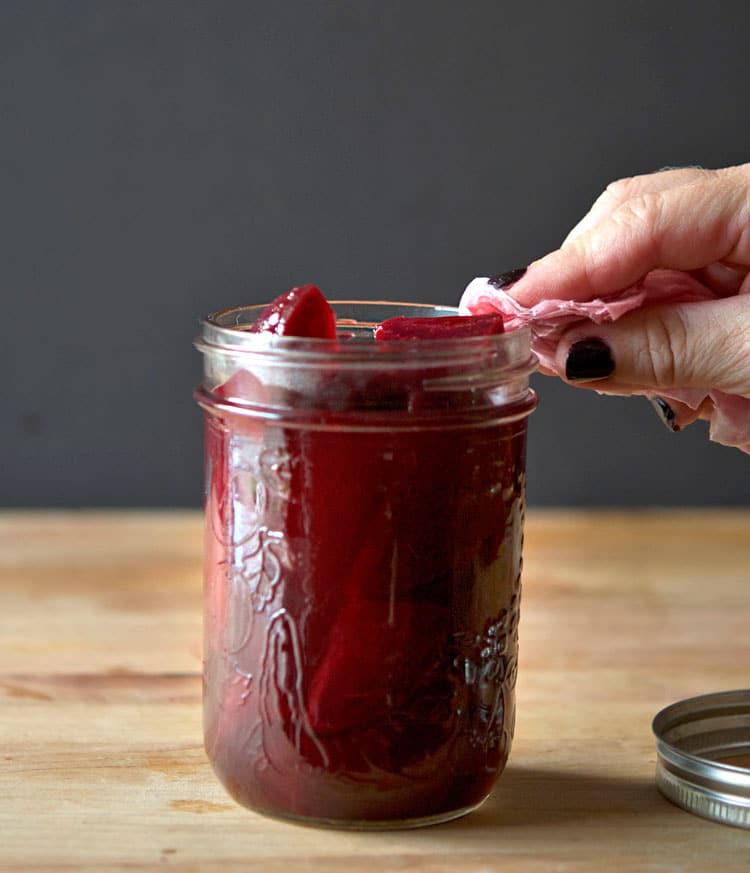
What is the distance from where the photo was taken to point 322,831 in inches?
28.0

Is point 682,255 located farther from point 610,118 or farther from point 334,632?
point 610,118

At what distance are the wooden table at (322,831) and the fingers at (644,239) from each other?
337mm

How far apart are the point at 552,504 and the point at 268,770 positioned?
3.77 feet

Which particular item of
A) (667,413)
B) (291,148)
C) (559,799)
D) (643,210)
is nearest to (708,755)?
(559,799)

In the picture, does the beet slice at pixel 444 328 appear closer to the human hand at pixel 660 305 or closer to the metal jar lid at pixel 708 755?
the human hand at pixel 660 305

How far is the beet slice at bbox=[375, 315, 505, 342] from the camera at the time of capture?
2.33 ft

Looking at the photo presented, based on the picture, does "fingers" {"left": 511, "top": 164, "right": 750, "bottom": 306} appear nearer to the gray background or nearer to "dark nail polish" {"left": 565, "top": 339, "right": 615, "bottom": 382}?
"dark nail polish" {"left": 565, "top": 339, "right": 615, "bottom": 382}

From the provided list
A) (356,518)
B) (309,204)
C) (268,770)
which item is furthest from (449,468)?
(309,204)

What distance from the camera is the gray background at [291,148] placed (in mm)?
1604

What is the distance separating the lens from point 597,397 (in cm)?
174

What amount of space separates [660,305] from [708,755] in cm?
33

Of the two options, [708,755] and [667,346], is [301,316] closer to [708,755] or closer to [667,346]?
[667,346]

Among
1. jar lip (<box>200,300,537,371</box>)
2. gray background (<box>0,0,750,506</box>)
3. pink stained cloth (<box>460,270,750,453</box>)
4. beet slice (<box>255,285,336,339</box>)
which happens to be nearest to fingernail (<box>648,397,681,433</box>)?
pink stained cloth (<box>460,270,750,453</box>)

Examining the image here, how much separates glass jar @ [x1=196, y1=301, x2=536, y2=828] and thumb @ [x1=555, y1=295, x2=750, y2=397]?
0.10 m
